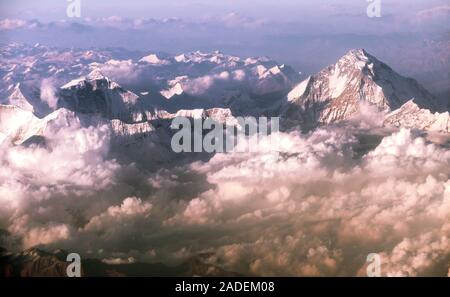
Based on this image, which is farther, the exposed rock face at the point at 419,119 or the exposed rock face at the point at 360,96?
the exposed rock face at the point at 360,96

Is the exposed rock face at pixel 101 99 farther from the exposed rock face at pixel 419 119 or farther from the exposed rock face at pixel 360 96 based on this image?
the exposed rock face at pixel 419 119

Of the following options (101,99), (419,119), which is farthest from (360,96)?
(101,99)

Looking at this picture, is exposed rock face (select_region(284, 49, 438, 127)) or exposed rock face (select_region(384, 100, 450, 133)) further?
exposed rock face (select_region(284, 49, 438, 127))

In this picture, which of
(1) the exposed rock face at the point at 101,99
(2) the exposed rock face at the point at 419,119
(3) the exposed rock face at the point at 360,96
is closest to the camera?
(2) the exposed rock face at the point at 419,119

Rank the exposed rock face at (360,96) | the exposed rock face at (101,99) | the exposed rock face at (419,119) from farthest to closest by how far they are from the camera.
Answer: the exposed rock face at (360,96)
the exposed rock face at (101,99)
the exposed rock face at (419,119)

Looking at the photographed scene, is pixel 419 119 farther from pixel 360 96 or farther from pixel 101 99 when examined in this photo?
pixel 101 99

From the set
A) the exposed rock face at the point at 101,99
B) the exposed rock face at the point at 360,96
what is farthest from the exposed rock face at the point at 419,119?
the exposed rock face at the point at 101,99

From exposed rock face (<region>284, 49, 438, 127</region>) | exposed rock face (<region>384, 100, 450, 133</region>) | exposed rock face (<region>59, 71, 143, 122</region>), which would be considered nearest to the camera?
exposed rock face (<region>384, 100, 450, 133</region>)

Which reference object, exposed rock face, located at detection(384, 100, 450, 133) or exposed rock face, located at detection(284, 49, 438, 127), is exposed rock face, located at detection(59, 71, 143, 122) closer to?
exposed rock face, located at detection(284, 49, 438, 127)

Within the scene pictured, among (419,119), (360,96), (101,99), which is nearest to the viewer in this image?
(419,119)

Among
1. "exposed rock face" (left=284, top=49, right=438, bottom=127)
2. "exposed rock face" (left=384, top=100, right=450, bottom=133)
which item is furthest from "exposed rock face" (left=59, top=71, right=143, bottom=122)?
"exposed rock face" (left=384, top=100, right=450, bottom=133)
